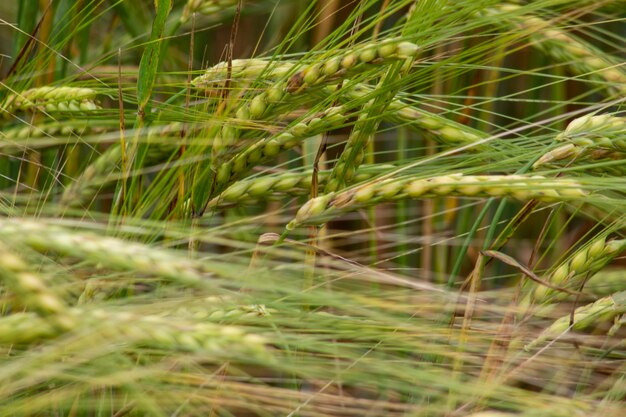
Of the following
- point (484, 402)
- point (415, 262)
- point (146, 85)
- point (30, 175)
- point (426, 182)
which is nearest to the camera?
point (484, 402)

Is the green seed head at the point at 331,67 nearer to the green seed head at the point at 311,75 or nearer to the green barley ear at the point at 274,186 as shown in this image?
the green seed head at the point at 311,75

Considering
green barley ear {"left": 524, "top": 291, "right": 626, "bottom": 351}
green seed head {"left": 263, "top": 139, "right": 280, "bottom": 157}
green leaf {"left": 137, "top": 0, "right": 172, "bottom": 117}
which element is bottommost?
green barley ear {"left": 524, "top": 291, "right": 626, "bottom": 351}

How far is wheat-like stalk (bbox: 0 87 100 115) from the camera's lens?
77cm

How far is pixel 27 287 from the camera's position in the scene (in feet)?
1.26

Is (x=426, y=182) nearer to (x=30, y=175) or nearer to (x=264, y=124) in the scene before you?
(x=264, y=124)

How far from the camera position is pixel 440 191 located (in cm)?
63

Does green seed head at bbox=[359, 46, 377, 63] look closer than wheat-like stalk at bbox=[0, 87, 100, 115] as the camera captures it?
Yes

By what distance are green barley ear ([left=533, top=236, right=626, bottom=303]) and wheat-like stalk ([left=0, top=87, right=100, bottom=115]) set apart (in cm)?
44

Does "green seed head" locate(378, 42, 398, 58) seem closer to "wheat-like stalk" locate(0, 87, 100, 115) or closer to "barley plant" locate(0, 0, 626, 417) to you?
"barley plant" locate(0, 0, 626, 417)

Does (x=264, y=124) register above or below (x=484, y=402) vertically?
above

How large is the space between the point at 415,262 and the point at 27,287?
104 centimetres

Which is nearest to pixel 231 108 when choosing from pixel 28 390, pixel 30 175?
pixel 28 390

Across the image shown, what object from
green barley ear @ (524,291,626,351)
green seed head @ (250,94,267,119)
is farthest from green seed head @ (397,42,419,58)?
green barley ear @ (524,291,626,351)

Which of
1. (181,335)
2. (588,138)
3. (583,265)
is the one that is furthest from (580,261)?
(181,335)
